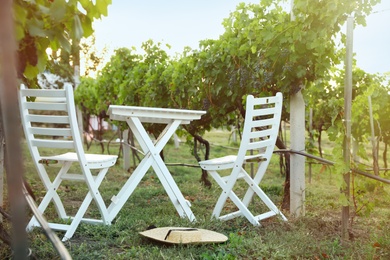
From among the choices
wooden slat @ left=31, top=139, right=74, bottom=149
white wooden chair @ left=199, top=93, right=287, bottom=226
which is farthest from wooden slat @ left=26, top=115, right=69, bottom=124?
white wooden chair @ left=199, top=93, right=287, bottom=226

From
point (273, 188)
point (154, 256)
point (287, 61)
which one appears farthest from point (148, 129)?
point (154, 256)

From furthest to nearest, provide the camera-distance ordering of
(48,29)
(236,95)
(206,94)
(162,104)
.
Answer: (162,104) → (206,94) → (236,95) → (48,29)

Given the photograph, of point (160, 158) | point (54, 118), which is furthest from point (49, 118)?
point (160, 158)

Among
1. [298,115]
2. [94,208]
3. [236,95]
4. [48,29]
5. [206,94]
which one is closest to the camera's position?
[48,29]

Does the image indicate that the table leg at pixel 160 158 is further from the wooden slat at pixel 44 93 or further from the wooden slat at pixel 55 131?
the wooden slat at pixel 44 93

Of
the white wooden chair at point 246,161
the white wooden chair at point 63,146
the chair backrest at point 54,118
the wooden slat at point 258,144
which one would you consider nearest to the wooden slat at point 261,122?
the white wooden chair at point 246,161

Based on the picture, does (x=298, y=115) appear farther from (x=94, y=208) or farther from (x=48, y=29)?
(x=48, y=29)

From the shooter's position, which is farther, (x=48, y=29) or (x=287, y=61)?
(x=287, y=61)

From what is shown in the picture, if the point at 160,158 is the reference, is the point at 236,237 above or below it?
below

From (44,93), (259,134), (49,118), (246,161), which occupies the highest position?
(44,93)

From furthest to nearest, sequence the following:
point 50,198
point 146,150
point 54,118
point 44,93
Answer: point 146,150
point 50,198
point 54,118
point 44,93

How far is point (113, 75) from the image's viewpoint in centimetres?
891

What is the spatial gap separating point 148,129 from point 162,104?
685 mm

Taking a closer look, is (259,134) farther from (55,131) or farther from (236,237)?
(55,131)
